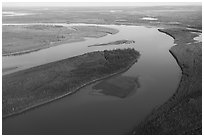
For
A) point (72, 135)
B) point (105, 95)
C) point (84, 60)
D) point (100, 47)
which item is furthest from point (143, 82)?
point (100, 47)

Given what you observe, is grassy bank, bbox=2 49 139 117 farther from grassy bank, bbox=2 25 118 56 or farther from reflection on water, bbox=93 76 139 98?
grassy bank, bbox=2 25 118 56

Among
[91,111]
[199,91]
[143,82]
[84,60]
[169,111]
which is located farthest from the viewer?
[84,60]

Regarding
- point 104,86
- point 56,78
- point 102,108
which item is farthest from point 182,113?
point 56,78

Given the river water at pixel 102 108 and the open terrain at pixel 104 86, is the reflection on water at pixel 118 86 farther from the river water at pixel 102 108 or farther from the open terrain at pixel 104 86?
the river water at pixel 102 108

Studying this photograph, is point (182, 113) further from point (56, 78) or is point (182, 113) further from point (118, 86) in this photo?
point (56, 78)

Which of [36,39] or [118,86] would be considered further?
[36,39]

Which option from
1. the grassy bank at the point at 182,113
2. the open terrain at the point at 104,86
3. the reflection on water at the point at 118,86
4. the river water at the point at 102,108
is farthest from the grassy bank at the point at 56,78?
the grassy bank at the point at 182,113

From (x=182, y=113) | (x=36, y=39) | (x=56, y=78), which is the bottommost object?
(x=182, y=113)

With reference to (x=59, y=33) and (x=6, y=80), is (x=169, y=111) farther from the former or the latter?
A: (x=59, y=33)
